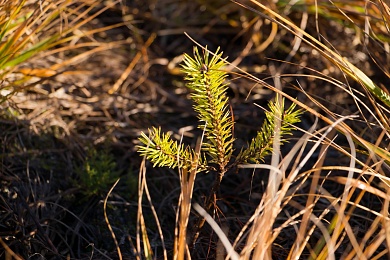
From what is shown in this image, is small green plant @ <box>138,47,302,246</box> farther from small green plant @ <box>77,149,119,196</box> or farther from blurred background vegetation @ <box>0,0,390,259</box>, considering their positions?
small green plant @ <box>77,149,119,196</box>

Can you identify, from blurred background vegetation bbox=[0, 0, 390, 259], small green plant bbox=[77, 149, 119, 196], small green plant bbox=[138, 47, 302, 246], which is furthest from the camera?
small green plant bbox=[77, 149, 119, 196]

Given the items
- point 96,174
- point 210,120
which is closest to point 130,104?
point 96,174

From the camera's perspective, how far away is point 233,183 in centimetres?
180

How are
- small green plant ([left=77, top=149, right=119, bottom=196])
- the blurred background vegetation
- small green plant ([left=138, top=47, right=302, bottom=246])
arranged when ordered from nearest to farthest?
small green plant ([left=138, top=47, right=302, bottom=246]) < the blurred background vegetation < small green plant ([left=77, top=149, right=119, bottom=196])

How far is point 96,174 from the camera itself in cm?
161

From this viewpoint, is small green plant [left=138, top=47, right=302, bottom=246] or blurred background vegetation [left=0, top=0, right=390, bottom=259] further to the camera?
blurred background vegetation [left=0, top=0, right=390, bottom=259]

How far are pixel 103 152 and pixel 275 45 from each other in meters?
0.96

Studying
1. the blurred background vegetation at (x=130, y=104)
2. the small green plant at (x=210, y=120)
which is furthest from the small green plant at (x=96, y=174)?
the small green plant at (x=210, y=120)

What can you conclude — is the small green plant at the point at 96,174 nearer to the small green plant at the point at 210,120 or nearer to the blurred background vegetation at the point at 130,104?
the blurred background vegetation at the point at 130,104

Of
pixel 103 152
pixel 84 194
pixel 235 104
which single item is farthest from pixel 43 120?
pixel 235 104

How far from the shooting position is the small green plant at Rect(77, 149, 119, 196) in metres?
1.59

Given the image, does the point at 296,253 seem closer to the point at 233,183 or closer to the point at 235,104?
the point at 233,183

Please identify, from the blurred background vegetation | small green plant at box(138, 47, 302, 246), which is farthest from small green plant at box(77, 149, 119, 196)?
small green plant at box(138, 47, 302, 246)

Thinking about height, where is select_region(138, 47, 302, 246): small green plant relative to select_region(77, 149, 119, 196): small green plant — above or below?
above
